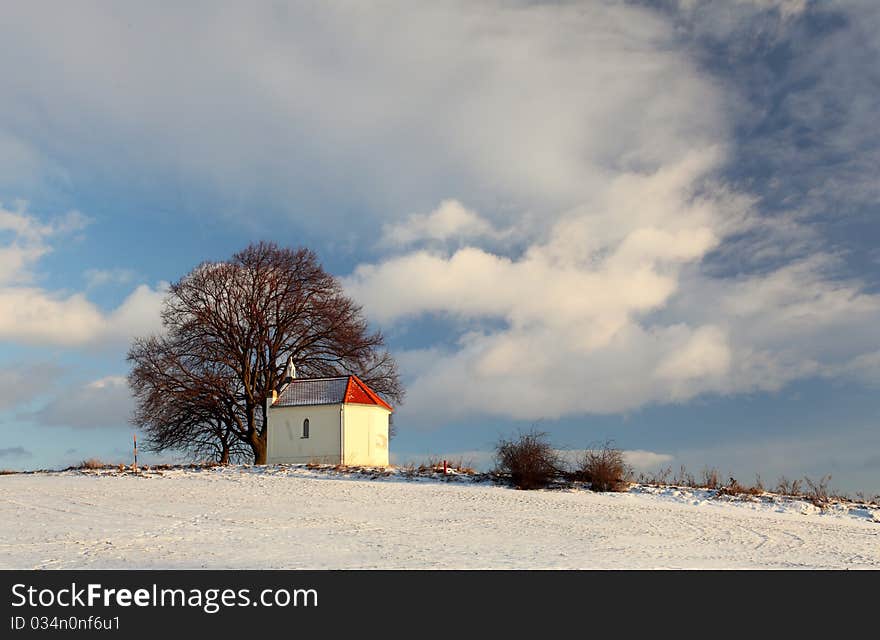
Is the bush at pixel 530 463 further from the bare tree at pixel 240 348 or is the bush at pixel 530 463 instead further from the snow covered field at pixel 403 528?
the bare tree at pixel 240 348

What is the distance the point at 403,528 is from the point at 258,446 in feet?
86.6

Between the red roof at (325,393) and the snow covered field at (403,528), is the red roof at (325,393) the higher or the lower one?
the higher one

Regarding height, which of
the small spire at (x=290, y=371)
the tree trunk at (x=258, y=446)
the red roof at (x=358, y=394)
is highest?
the small spire at (x=290, y=371)

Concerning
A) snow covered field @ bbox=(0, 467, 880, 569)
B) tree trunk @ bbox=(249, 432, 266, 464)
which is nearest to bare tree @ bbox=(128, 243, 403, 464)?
tree trunk @ bbox=(249, 432, 266, 464)

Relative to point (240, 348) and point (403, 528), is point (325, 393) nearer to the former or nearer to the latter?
point (240, 348)

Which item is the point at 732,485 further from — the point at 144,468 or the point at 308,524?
the point at 144,468

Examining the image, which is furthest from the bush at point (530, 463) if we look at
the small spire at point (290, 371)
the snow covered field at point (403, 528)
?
the small spire at point (290, 371)

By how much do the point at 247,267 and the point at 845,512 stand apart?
30064 millimetres

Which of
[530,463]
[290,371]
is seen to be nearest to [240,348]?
[290,371]

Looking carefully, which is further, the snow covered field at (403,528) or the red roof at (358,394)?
the red roof at (358,394)

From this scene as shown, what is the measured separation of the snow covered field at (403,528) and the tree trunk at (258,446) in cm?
1342

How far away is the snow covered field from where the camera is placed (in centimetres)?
1287

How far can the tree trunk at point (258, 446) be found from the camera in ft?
136

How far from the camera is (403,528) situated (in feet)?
54.9
